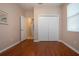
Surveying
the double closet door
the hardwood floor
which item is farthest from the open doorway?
the hardwood floor

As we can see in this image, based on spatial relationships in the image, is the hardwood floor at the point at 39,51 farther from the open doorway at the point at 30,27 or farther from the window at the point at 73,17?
the open doorway at the point at 30,27

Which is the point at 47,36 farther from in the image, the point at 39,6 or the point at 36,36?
the point at 39,6

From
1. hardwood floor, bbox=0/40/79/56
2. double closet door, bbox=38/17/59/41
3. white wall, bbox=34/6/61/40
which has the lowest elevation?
hardwood floor, bbox=0/40/79/56

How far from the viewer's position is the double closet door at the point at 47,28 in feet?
24.0

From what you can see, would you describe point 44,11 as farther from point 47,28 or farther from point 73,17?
point 73,17

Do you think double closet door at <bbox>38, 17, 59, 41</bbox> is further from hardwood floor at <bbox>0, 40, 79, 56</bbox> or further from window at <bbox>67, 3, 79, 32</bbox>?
hardwood floor at <bbox>0, 40, 79, 56</bbox>

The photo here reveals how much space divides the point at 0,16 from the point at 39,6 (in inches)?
135

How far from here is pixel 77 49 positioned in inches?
162

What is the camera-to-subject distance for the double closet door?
24.0 ft

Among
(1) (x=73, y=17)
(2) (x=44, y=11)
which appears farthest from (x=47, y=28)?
(1) (x=73, y=17)

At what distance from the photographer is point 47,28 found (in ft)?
24.5

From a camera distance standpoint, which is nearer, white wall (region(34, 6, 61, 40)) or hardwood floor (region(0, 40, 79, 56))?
hardwood floor (region(0, 40, 79, 56))

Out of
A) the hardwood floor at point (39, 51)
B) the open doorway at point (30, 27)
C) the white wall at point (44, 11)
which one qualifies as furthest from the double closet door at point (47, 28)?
the hardwood floor at point (39, 51)

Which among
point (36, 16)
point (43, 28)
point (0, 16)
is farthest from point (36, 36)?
point (0, 16)
